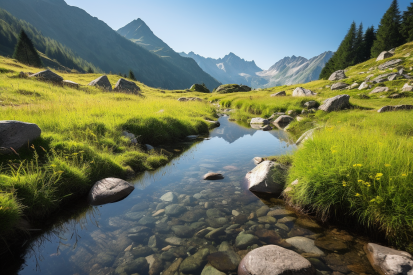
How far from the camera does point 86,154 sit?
21.0ft

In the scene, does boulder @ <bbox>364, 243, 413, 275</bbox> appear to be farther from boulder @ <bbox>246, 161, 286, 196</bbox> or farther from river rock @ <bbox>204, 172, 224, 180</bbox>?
river rock @ <bbox>204, 172, 224, 180</bbox>

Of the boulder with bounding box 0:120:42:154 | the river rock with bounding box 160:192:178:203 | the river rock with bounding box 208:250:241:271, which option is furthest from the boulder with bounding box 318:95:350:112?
the boulder with bounding box 0:120:42:154

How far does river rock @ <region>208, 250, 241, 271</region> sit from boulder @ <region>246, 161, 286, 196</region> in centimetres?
268

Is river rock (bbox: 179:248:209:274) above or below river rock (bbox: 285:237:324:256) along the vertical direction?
below

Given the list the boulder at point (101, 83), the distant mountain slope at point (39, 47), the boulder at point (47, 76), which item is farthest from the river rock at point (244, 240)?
the distant mountain slope at point (39, 47)

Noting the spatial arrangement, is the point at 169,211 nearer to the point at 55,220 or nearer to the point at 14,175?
the point at 55,220

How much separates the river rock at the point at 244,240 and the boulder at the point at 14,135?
6.38 metres

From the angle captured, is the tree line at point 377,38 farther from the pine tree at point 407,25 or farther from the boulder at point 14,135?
the boulder at point 14,135

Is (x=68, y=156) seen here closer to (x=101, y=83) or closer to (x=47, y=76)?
(x=47, y=76)

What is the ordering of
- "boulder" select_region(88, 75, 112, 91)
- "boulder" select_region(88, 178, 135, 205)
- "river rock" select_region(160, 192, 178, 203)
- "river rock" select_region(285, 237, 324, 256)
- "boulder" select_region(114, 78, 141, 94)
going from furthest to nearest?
"boulder" select_region(114, 78, 141, 94)
"boulder" select_region(88, 75, 112, 91)
"river rock" select_region(160, 192, 178, 203)
"boulder" select_region(88, 178, 135, 205)
"river rock" select_region(285, 237, 324, 256)

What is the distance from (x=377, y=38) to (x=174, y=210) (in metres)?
90.2

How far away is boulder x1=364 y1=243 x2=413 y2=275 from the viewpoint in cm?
299

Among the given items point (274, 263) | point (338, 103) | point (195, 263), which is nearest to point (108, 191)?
point (195, 263)

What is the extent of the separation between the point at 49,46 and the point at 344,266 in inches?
9302
